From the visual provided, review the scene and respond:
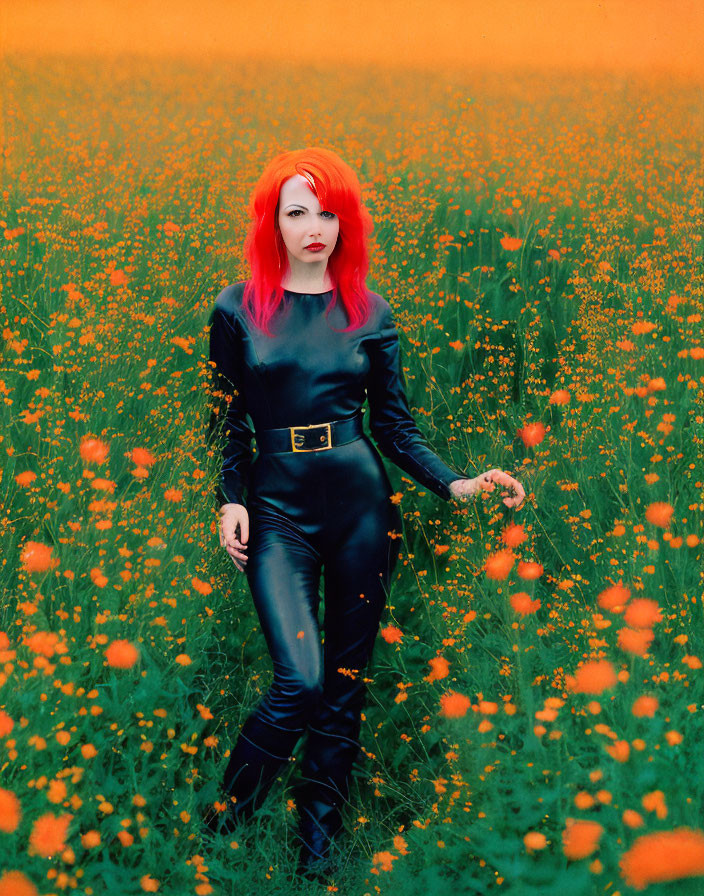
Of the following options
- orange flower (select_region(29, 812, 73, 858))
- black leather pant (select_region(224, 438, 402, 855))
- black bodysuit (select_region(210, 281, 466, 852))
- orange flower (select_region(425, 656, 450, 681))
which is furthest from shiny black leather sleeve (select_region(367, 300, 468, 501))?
orange flower (select_region(29, 812, 73, 858))

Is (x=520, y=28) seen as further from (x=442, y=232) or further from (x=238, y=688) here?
(x=238, y=688)

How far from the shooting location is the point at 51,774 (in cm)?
203

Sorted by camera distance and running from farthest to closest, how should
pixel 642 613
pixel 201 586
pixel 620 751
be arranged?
pixel 201 586 < pixel 642 613 < pixel 620 751

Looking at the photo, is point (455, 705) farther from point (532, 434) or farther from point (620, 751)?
point (532, 434)

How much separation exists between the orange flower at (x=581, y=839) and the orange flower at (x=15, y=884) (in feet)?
3.97

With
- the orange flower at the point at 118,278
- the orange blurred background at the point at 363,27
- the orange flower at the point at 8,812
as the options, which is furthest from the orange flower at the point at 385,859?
the orange blurred background at the point at 363,27

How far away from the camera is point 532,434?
112 inches

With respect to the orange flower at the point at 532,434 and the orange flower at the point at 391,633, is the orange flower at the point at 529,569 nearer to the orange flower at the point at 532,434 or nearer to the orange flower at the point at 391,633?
the orange flower at the point at 391,633

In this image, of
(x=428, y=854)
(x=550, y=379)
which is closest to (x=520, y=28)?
(x=550, y=379)

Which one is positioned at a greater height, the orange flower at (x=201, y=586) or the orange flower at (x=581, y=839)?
the orange flower at (x=201, y=586)

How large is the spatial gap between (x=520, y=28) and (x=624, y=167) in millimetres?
1105

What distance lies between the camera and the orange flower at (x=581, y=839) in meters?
1.69

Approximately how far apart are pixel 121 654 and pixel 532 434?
1530mm

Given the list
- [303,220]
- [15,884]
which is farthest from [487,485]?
[15,884]
